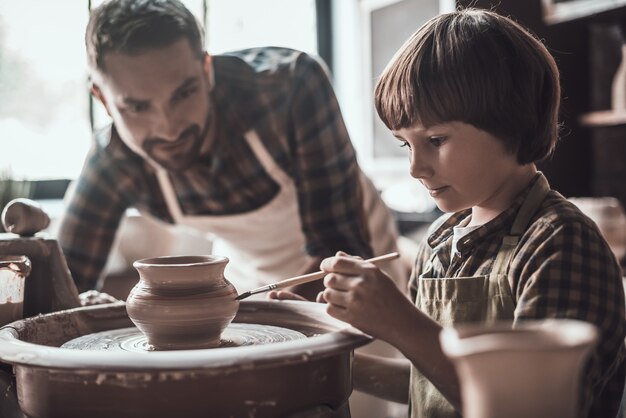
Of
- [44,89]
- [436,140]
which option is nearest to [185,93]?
[436,140]

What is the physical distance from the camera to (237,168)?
7.47 ft

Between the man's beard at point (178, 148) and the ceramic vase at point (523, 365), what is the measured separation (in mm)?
1480

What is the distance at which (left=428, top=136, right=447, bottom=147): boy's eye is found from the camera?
1.09 m

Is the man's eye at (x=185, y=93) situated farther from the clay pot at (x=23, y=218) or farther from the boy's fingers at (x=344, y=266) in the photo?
the boy's fingers at (x=344, y=266)

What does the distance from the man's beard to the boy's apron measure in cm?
14

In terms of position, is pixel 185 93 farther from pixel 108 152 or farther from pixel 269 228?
pixel 269 228

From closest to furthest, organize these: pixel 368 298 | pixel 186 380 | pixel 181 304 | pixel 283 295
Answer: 1. pixel 186 380
2. pixel 368 298
3. pixel 181 304
4. pixel 283 295

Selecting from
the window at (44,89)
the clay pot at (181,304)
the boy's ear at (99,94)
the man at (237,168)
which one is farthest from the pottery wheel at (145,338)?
the window at (44,89)

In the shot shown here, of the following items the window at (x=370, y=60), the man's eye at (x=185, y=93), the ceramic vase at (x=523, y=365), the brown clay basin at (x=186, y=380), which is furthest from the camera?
the window at (x=370, y=60)

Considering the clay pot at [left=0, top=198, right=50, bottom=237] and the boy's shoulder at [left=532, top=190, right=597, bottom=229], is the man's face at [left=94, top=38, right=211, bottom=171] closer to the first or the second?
the clay pot at [left=0, top=198, right=50, bottom=237]

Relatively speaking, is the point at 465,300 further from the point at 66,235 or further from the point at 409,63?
the point at 66,235

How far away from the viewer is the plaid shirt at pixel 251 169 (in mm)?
2127

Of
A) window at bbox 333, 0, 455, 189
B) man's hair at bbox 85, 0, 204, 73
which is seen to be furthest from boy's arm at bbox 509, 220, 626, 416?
window at bbox 333, 0, 455, 189

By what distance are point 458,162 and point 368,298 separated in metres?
0.27
